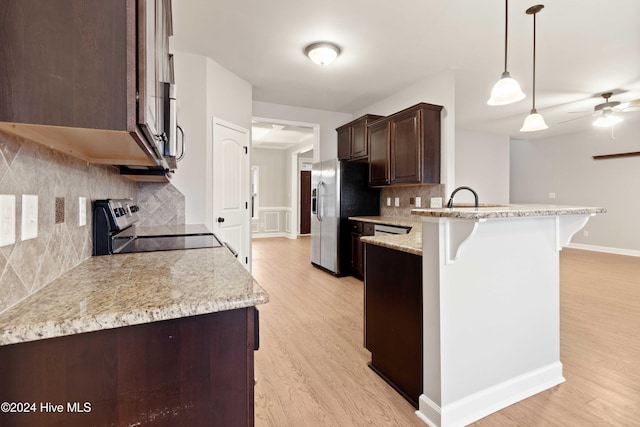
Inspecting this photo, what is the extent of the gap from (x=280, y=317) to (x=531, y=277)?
6.79ft

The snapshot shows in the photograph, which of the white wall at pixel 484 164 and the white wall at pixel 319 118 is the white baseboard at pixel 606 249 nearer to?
the white wall at pixel 484 164

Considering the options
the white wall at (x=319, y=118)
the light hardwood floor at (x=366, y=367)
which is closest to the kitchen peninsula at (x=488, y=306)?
the light hardwood floor at (x=366, y=367)

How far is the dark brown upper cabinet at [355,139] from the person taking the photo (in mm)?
4426

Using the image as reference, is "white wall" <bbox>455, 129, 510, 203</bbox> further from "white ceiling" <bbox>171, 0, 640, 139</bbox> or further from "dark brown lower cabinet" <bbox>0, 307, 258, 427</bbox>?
"dark brown lower cabinet" <bbox>0, 307, 258, 427</bbox>

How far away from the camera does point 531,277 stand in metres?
1.79

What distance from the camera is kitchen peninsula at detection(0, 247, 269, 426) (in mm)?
637

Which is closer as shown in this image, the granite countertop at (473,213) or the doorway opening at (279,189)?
the granite countertop at (473,213)

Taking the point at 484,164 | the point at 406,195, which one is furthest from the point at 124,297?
the point at 484,164

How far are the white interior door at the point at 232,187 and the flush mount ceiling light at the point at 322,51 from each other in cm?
126

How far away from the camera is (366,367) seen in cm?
206

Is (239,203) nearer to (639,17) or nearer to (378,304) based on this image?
(378,304)

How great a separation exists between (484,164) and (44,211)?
7.42m

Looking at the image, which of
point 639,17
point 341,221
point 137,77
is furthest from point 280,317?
point 639,17

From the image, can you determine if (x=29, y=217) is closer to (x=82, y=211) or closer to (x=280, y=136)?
(x=82, y=211)
